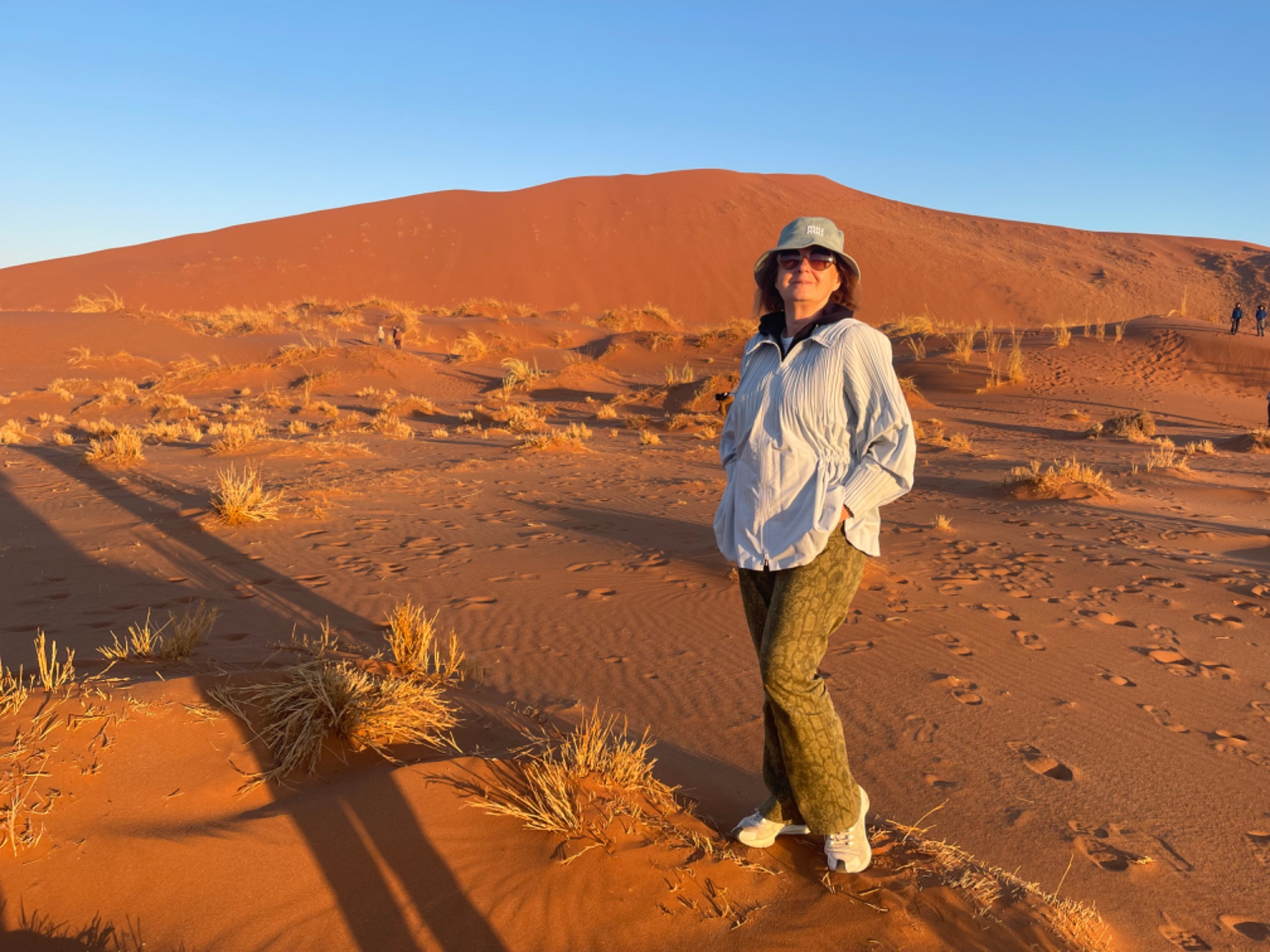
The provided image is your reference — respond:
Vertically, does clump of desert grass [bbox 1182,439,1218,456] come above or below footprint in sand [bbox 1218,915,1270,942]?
below

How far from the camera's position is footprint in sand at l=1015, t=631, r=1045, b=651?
5121mm

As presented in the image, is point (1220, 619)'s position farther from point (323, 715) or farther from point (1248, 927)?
point (323, 715)

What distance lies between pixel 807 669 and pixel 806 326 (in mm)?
1006

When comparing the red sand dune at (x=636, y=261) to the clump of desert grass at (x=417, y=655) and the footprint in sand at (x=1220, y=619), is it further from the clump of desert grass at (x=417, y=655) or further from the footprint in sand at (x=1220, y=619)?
the clump of desert grass at (x=417, y=655)

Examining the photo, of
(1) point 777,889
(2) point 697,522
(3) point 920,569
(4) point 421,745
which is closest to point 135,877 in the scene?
(4) point 421,745

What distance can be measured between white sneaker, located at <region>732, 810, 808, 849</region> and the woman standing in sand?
12 mm

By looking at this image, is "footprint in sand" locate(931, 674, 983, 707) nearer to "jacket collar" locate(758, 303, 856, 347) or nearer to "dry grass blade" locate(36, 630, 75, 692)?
"jacket collar" locate(758, 303, 856, 347)

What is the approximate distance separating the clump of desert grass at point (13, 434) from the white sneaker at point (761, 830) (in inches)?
640

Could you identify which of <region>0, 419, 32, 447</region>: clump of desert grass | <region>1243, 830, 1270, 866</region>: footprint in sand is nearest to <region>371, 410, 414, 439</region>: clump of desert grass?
<region>0, 419, 32, 447</region>: clump of desert grass

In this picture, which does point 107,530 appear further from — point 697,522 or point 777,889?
point 777,889

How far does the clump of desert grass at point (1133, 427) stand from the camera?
14805 millimetres

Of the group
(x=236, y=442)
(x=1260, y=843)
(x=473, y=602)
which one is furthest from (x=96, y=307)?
(x=1260, y=843)

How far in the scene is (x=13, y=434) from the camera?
14906 millimetres

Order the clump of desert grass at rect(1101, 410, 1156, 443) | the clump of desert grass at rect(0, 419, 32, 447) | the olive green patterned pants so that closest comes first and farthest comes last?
1. the olive green patterned pants
2. the clump of desert grass at rect(0, 419, 32, 447)
3. the clump of desert grass at rect(1101, 410, 1156, 443)
